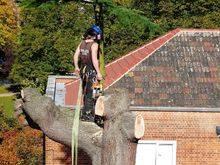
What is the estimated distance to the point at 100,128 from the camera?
27.8 feet

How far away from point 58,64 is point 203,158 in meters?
27.8

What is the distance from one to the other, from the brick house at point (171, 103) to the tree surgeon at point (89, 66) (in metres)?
8.44

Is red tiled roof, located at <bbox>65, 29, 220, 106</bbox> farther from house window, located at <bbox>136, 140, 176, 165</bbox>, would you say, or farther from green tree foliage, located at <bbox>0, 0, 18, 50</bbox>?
green tree foliage, located at <bbox>0, 0, 18, 50</bbox>

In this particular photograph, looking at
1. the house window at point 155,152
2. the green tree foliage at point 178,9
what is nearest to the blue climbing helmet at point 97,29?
the house window at point 155,152

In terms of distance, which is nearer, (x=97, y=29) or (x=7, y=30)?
(x=97, y=29)

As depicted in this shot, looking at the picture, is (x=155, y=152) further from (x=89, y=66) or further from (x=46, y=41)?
(x=46, y=41)

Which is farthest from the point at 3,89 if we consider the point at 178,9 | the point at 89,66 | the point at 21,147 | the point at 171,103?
the point at 89,66

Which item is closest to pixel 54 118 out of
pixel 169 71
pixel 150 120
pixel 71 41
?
pixel 150 120

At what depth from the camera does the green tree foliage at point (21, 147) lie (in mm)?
27419

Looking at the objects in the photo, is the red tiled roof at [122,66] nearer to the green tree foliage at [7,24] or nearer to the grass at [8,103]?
the grass at [8,103]

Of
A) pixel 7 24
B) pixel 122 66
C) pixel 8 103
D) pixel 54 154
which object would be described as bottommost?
pixel 54 154

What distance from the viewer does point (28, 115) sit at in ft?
28.4

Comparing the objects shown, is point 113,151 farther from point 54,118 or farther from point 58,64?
point 58,64

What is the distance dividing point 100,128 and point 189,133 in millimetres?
10446
